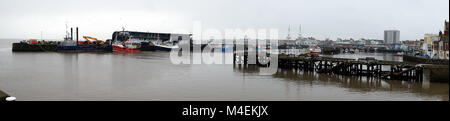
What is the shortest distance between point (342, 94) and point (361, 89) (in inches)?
92.8

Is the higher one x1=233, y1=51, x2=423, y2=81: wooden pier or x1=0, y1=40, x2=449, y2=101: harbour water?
x1=233, y1=51, x2=423, y2=81: wooden pier

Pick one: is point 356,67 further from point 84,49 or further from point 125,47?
point 125,47

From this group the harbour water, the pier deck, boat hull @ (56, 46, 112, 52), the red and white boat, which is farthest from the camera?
the red and white boat

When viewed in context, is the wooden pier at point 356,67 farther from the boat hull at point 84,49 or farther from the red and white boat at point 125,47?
the red and white boat at point 125,47

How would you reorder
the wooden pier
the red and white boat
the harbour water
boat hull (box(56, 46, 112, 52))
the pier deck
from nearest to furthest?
the harbour water < the pier deck < the wooden pier < boat hull (box(56, 46, 112, 52)) < the red and white boat

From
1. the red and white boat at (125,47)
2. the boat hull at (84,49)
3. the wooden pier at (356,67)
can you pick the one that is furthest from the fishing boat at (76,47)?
the wooden pier at (356,67)

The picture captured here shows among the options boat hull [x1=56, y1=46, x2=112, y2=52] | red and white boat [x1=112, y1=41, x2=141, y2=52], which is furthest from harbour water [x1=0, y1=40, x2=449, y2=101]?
red and white boat [x1=112, y1=41, x2=141, y2=52]

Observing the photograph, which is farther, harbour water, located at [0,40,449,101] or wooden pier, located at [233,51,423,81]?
wooden pier, located at [233,51,423,81]

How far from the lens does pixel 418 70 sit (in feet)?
74.5

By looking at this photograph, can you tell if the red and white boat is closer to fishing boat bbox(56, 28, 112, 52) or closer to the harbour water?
fishing boat bbox(56, 28, 112, 52)
